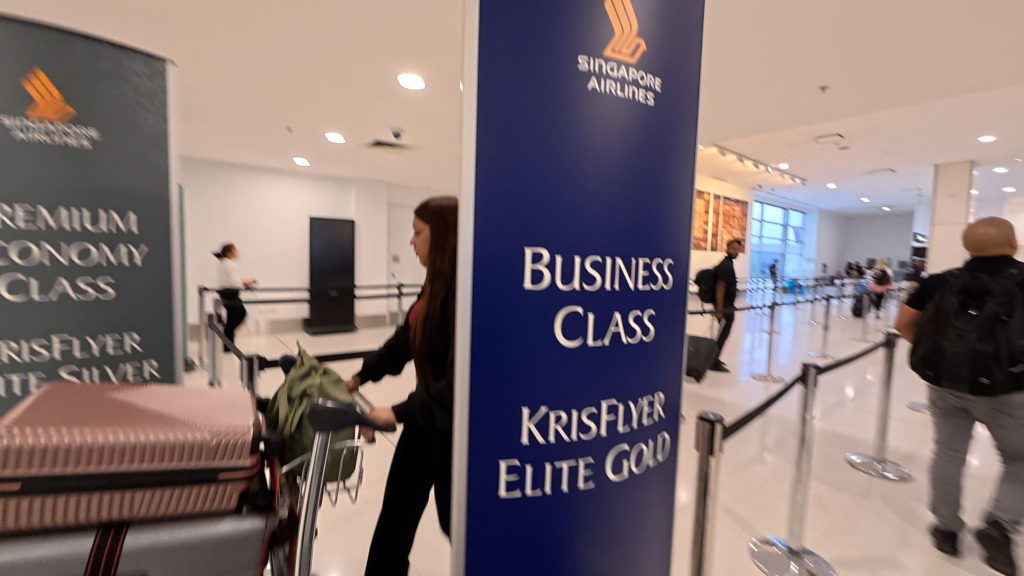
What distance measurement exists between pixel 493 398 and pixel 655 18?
0.90m

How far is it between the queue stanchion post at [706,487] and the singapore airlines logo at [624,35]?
0.98 m

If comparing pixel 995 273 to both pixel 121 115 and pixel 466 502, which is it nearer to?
pixel 466 502

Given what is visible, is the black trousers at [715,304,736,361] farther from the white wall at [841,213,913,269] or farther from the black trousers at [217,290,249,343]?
the white wall at [841,213,913,269]

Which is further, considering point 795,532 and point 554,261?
point 795,532

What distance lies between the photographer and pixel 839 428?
378 centimetres

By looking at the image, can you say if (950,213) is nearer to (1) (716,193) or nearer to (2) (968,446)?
(1) (716,193)

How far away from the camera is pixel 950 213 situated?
9.09 m

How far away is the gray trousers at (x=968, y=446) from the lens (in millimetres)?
2037

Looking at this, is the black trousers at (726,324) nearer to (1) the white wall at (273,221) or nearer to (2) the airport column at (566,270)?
(2) the airport column at (566,270)

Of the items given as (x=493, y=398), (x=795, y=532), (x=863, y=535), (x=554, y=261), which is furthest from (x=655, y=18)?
(x=863, y=535)

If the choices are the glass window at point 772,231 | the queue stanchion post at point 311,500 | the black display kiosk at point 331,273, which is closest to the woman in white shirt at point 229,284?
the black display kiosk at point 331,273

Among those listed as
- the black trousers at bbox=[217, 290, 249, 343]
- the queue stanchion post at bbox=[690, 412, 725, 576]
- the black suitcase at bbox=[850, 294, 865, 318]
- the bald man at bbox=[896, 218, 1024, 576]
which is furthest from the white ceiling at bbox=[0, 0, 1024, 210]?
the black suitcase at bbox=[850, 294, 865, 318]

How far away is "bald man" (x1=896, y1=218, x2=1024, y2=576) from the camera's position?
1938 mm

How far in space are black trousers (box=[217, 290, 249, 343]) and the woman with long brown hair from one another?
5.06 m
